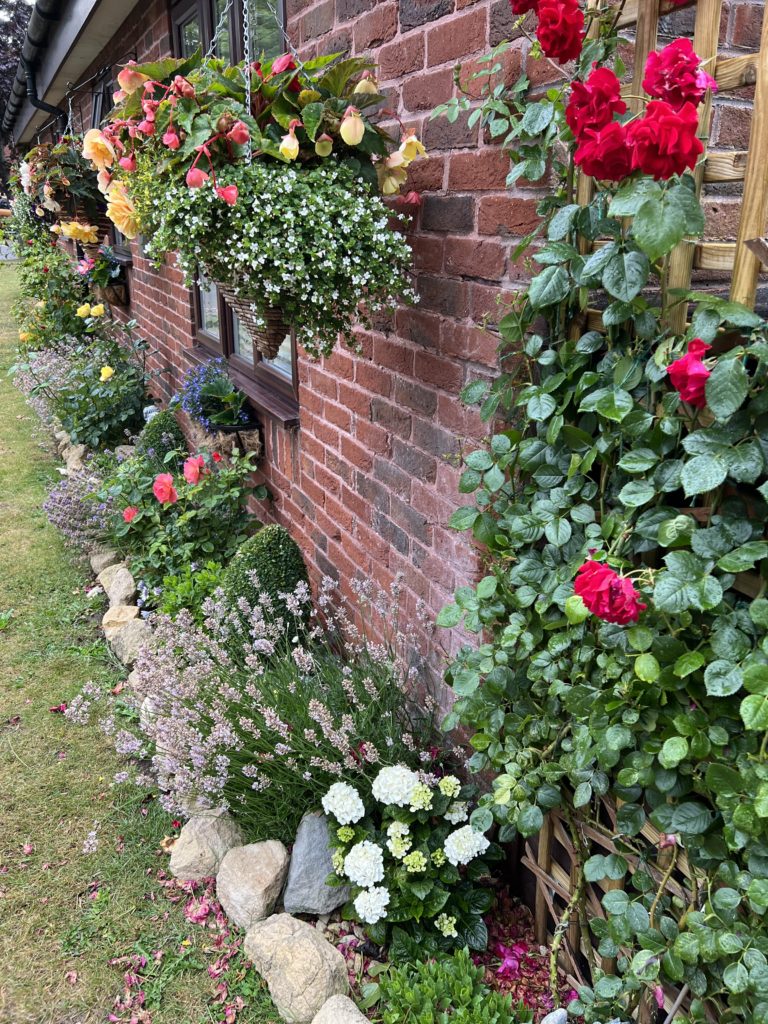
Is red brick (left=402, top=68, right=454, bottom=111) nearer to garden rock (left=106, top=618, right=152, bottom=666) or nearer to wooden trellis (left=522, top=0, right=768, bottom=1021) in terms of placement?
wooden trellis (left=522, top=0, right=768, bottom=1021)

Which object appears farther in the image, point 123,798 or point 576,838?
point 123,798

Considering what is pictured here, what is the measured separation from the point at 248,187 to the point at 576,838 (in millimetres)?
1698

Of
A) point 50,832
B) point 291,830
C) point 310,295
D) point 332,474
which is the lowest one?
point 50,832

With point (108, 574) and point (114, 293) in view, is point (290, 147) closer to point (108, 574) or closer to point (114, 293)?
point (108, 574)

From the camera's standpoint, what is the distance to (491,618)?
1725 mm

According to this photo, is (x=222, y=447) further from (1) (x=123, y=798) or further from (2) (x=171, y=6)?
(2) (x=171, y=6)

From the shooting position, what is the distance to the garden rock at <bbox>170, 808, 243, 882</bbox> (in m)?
2.32

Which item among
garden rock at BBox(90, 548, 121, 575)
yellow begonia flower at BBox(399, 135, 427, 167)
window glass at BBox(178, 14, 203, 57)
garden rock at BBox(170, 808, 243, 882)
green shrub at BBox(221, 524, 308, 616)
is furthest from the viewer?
window glass at BBox(178, 14, 203, 57)

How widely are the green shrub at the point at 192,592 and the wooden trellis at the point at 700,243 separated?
2.00m

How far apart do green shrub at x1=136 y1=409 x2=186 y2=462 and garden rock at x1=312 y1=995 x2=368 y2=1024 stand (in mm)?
3322

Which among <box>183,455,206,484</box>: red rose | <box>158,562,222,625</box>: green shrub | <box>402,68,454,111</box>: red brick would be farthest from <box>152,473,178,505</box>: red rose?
<box>402,68,454,111</box>: red brick

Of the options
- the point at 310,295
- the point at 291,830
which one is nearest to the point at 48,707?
the point at 291,830

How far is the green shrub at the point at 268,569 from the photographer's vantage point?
2977 mm

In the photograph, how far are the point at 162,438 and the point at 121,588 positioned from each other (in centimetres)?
118
